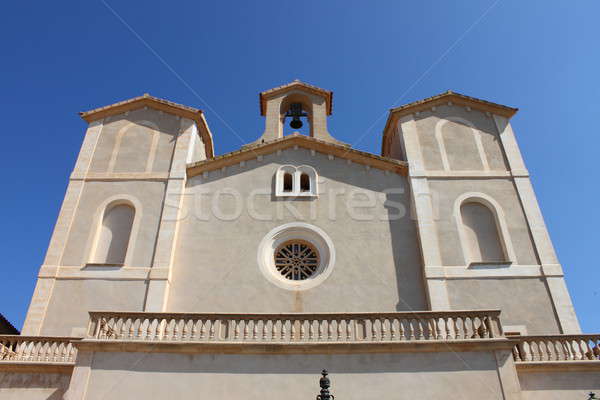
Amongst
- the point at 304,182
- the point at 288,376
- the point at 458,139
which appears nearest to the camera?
the point at 288,376

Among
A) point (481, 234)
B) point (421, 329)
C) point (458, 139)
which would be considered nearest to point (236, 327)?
point (421, 329)

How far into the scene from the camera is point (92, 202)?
693 inches

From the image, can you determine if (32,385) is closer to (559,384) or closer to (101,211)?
(101,211)

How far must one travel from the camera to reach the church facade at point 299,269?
11164mm

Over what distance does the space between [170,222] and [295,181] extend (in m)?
4.76

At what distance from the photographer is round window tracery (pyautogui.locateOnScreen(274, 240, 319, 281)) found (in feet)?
53.1

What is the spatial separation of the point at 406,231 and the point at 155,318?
29.3ft

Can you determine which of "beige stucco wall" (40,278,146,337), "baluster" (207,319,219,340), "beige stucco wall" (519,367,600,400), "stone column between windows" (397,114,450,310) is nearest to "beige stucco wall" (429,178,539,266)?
"stone column between windows" (397,114,450,310)

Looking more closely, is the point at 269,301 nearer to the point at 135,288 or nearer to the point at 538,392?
the point at 135,288

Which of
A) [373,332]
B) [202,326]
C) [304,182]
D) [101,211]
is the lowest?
[373,332]

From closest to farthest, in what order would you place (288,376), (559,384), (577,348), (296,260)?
(288,376) → (559,384) → (577,348) → (296,260)

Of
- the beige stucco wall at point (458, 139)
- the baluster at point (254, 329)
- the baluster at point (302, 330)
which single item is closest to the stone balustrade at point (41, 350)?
the baluster at point (254, 329)

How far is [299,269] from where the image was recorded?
16281mm

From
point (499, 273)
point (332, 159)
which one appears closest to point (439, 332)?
point (499, 273)
